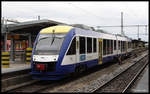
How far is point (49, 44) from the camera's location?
10.6m

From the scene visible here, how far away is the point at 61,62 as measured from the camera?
10.0m

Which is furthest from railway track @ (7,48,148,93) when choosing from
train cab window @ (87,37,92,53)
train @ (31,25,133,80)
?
train cab window @ (87,37,92,53)

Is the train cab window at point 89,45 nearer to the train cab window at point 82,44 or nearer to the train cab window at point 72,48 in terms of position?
the train cab window at point 82,44

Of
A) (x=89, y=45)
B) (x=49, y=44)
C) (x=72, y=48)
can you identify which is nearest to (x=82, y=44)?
(x=89, y=45)

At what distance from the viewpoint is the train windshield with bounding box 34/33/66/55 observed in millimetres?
10294

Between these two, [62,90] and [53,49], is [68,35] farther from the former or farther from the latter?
[62,90]

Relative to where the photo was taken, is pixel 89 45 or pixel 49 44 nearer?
pixel 49 44

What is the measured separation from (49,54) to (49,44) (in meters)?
0.66

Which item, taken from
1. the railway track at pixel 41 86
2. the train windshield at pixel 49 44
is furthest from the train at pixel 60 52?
the railway track at pixel 41 86

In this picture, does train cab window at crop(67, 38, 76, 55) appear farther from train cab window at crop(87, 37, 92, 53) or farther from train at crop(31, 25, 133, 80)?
train cab window at crop(87, 37, 92, 53)

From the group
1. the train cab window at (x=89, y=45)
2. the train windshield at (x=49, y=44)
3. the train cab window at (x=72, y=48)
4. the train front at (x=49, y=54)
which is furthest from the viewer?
the train cab window at (x=89, y=45)

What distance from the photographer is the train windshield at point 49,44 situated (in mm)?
10294

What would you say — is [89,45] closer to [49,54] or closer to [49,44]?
[49,44]

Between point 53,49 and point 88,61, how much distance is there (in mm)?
3282
